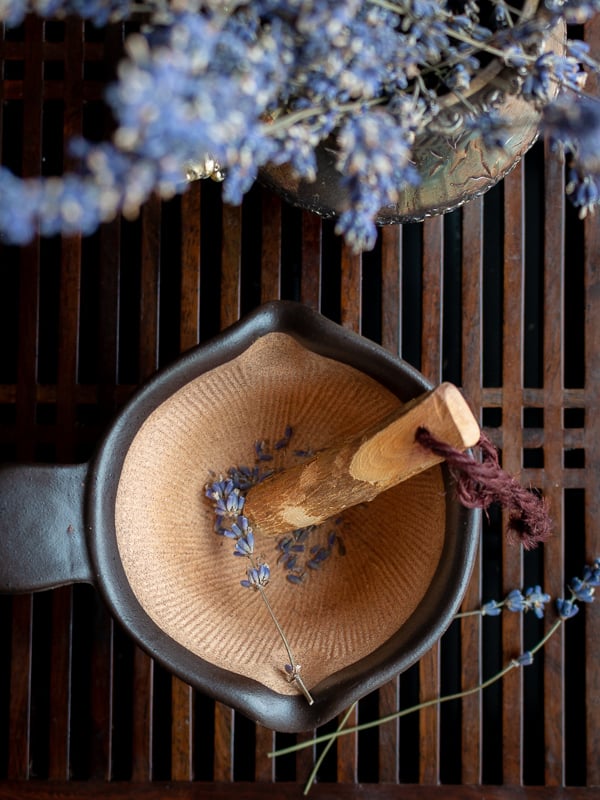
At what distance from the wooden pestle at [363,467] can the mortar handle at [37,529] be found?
0.60 ft

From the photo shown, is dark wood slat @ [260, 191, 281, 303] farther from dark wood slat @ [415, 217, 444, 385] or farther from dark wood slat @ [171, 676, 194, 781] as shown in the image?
dark wood slat @ [171, 676, 194, 781]

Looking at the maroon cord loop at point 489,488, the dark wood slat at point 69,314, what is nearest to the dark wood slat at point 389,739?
the maroon cord loop at point 489,488

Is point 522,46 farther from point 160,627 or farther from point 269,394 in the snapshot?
point 160,627

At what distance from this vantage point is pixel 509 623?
0.90 meters

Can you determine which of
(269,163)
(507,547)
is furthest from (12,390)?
(507,547)

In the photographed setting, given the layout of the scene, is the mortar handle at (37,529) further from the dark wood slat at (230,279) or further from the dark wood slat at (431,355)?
the dark wood slat at (431,355)

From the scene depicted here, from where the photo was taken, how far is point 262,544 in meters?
0.82

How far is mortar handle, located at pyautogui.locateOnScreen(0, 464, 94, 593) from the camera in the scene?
633 millimetres

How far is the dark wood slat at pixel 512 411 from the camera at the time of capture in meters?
0.89

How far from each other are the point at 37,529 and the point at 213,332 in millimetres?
361

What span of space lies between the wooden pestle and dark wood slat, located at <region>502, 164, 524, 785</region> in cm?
28

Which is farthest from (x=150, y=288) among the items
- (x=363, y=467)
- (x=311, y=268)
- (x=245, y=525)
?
(x=363, y=467)

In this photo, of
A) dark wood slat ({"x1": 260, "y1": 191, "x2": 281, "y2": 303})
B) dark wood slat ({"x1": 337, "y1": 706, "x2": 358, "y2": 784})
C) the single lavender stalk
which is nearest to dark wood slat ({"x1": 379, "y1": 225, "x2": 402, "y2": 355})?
dark wood slat ({"x1": 260, "y1": 191, "x2": 281, "y2": 303})

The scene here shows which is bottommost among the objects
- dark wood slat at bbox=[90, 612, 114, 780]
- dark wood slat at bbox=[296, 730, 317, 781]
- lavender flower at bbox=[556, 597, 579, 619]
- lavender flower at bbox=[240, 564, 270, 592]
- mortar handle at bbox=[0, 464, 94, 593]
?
dark wood slat at bbox=[296, 730, 317, 781]
